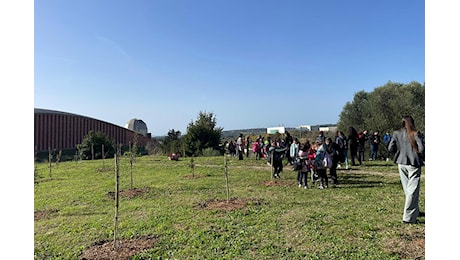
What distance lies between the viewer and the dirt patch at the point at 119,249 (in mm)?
4496

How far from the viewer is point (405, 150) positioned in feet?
17.2

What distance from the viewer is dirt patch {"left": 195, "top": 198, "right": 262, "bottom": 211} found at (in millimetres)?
7039

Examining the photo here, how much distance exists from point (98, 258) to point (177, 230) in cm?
145

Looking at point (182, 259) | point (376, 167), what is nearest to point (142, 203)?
→ point (182, 259)

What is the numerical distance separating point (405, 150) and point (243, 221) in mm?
3149

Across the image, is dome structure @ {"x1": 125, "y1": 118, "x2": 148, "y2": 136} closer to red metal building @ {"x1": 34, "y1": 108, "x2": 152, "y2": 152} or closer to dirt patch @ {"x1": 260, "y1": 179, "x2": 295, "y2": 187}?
red metal building @ {"x1": 34, "y1": 108, "x2": 152, "y2": 152}

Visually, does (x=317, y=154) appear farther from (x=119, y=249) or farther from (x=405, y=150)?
(x=119, y=249)

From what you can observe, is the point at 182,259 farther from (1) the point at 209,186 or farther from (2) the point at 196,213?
(1) the point at 209,186

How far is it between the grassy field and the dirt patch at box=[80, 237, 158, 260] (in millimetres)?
121

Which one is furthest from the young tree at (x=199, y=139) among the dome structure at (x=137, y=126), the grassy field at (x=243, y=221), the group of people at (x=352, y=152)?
the dome structure at (x=137, y=126)

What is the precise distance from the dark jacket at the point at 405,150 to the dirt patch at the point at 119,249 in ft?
14.5

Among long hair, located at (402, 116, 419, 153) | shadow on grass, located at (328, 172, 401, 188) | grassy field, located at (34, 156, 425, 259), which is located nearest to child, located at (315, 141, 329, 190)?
grassy field, located at (34, 156, 425, 259)

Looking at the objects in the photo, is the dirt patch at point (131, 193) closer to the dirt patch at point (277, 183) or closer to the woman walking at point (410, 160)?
the dirt patch at point (277, 183)

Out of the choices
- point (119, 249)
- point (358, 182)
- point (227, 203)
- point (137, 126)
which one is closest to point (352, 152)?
point (358, 182)
